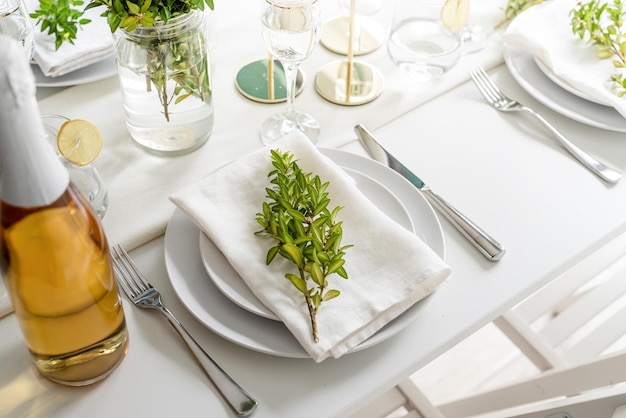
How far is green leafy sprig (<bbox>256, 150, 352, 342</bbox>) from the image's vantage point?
74 cm

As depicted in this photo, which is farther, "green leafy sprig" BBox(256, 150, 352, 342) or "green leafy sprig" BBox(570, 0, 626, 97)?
"green leafy sprig" BBox(570, 0, 626, 97)

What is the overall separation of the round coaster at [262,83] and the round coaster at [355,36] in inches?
4.0

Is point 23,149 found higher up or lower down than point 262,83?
higher up

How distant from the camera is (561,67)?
1084 mm

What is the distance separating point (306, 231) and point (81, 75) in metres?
0.53

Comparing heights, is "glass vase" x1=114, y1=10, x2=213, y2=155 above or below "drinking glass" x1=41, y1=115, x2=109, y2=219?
above

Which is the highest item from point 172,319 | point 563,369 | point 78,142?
point 78,142

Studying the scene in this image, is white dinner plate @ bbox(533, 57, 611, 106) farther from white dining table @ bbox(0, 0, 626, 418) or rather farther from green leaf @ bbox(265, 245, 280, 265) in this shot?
green leaf @ bbox(265, 245, 280, 265)

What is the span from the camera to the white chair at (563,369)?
1.00 metres

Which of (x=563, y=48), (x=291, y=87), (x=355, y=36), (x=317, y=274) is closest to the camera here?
(x=317, y=274)

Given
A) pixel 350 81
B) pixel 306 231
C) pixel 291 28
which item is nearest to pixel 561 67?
pixel 350 81

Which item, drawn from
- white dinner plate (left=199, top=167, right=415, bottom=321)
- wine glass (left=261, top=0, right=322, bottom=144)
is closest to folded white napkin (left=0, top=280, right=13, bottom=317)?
white dinner plate (left=199, top=167, right=415, bottom=321)

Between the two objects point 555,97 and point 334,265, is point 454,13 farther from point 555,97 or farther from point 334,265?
point 334,265

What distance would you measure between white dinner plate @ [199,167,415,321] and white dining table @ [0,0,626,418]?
0.18 ft
